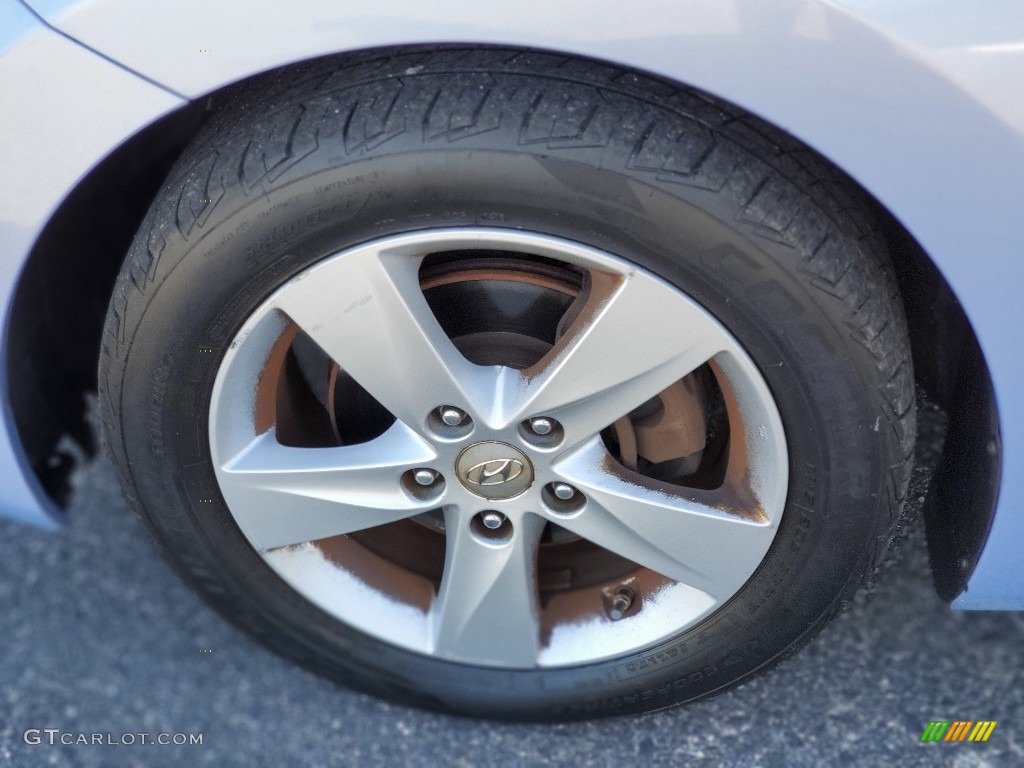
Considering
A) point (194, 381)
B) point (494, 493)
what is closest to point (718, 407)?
point (494, 493)

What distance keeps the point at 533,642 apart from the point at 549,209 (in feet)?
2.36

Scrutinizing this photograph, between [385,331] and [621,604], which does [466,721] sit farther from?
[385,331]

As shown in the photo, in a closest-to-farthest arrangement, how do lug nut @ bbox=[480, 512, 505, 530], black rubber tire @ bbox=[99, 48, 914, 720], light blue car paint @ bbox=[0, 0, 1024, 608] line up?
light blue car paint @ bbox=[0, 0, 1024, 608]
black rubber tire @ bbox=[99, 48, 914, 720]
lug nut @ bbox=[480, 512, 505, 530]

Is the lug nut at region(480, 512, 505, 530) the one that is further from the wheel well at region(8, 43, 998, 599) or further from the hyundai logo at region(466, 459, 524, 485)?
the wheel well at region(8, 43, 998, 599)

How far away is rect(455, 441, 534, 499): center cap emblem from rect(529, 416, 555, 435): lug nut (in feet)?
0.13

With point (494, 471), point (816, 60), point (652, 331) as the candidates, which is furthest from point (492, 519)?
point (816, 60)

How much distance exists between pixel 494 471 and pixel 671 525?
0.83 ft

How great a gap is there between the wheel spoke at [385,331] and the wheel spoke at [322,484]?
8 cm

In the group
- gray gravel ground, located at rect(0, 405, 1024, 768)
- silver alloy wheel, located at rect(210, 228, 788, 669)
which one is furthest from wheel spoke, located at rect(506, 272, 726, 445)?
gray gravel ground, located at rect(0, 405, 1024, 768)

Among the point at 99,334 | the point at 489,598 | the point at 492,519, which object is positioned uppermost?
the point at 492,519

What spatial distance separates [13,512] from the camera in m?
1.63

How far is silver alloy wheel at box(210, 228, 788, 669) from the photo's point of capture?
4.13ft

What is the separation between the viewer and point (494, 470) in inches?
55.0

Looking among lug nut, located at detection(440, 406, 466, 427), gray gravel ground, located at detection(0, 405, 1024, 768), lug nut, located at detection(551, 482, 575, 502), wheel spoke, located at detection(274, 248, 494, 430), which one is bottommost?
gray gravel ground, located at detection(0, 405, 1024, 768)
